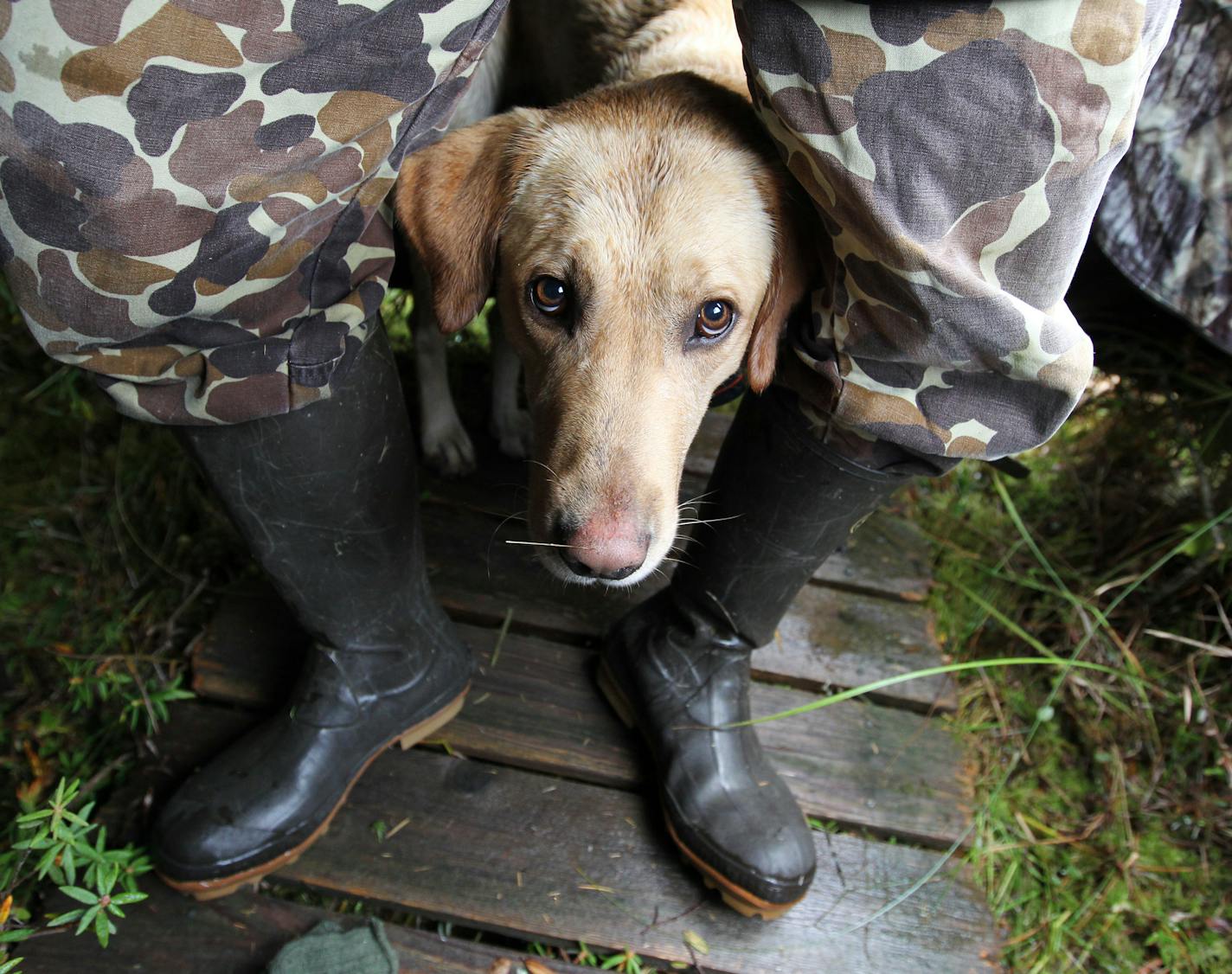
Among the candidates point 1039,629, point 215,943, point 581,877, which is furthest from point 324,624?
point 1039,629

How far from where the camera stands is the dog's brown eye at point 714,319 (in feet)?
5.41

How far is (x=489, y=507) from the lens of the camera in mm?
2734

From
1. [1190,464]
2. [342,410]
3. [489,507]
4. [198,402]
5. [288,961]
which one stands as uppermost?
[198,402]

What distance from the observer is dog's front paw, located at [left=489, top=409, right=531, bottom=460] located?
9.36 feet

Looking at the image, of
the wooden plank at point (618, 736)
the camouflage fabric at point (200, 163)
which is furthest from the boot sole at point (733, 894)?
the camouflage fabric at point (200, 163)

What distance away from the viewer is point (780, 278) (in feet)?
5.55

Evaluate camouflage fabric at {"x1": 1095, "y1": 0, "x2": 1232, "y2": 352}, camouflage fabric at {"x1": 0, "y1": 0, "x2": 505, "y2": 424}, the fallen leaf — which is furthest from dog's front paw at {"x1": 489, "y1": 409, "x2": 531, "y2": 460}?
camouflage fabric at {"x1": 1095, "y1": 0, "x2": 1232, "y2": 352}

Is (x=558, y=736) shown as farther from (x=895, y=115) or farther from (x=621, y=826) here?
(x=895, y=115)

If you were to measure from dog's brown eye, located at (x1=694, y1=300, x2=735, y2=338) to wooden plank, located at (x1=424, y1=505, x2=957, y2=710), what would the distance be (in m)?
0.97

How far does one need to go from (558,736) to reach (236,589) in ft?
3.42

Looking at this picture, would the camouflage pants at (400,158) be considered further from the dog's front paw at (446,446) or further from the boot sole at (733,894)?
the dog's front paw at (446,446)

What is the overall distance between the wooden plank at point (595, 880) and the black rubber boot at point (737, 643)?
10cm

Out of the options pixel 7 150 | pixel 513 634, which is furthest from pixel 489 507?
pixel 7 150

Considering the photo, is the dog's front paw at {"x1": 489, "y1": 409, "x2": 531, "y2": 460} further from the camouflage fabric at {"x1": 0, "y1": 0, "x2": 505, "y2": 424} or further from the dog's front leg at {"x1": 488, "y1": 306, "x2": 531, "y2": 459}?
the camouflage fabric at {"x1": 0, "y1": 0, "x2": 505, "y2": 424}
